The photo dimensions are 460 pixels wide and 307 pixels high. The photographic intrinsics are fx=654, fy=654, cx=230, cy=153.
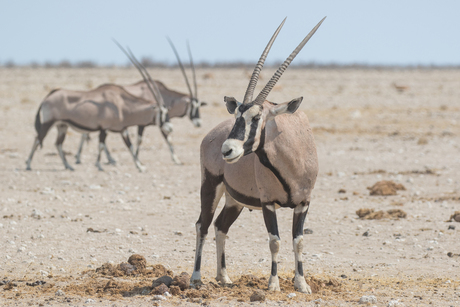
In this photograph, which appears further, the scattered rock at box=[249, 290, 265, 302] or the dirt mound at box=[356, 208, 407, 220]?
the dirt mound at box=[356, 208, 407, 220]

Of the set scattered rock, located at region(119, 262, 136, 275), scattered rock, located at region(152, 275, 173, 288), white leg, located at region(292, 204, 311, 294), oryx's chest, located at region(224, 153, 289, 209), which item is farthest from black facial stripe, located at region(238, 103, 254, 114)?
scattered rock, located at region(119, 262, 136, 275)

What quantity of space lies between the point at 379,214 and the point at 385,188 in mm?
2081

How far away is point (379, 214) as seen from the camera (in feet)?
31.9

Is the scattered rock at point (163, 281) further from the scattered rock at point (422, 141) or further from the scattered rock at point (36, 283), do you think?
the scattered rock at point (422, 141)

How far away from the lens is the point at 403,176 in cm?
1377

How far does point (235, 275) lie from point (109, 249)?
1.89 metres

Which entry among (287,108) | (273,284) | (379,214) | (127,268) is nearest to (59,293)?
(127,268)

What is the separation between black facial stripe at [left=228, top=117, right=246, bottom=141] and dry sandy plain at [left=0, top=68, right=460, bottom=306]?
4.75 feet

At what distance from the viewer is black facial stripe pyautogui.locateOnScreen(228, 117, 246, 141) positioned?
5295 mm

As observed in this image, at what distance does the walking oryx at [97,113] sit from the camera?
15.6m

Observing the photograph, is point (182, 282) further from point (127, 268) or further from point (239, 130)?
point (239, 130)

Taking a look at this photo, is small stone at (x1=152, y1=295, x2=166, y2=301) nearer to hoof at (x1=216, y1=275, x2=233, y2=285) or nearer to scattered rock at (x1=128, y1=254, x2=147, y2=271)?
hoof at (x1=216, y1=275, x2=233, y2=285)

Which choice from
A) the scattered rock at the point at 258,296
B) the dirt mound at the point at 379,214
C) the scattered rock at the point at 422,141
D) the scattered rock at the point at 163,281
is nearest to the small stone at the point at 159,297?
the scattered rock at the point at 163,281

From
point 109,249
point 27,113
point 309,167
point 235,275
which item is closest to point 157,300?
Answer: point 235,275
